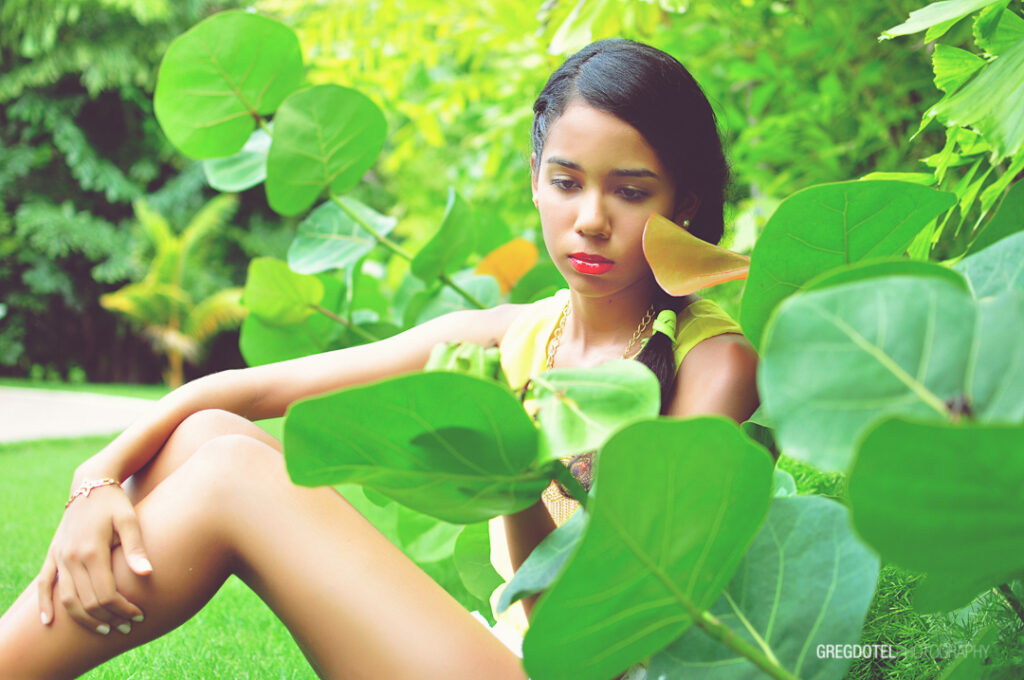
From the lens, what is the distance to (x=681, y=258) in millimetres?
717

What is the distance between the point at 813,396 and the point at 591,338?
0.64m

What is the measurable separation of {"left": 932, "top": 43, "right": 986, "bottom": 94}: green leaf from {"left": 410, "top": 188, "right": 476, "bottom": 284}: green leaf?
2.54ft

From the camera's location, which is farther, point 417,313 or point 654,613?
point 417,313

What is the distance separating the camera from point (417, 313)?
1.52m

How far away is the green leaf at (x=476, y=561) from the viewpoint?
44.8 inches

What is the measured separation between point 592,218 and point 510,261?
83 centimetres

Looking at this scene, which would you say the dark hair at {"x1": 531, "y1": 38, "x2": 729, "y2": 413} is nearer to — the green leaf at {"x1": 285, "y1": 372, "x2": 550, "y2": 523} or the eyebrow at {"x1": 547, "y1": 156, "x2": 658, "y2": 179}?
the eyebrow at {"x1": 547, "y1": 156, "x2": 658, "y2": 179}

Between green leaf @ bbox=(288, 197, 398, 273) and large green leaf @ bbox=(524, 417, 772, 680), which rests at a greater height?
large green leaf @ bbox=(524, 417, 772, 680)

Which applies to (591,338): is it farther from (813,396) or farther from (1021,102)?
(813,396)

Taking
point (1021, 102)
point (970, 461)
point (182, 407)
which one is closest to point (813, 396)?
point (970, 461)

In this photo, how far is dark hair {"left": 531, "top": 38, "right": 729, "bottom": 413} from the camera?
87 cm

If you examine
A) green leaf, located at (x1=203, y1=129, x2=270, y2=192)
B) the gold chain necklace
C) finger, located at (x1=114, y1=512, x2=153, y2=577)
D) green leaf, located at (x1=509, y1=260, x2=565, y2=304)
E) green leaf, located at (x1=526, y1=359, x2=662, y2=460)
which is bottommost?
green leaf, located at (x1=509, y1=260, x2=565, y2=304)

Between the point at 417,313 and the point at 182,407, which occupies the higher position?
the point at 182,407

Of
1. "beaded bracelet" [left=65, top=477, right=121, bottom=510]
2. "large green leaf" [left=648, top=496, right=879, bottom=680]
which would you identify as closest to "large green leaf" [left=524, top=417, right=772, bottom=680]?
"large green leaf" [left=648, top=496, right=879, bottom=680]
